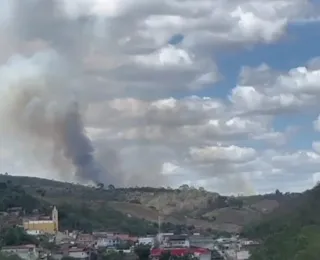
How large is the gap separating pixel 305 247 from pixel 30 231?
90.4 meters

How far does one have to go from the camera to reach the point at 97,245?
147 m

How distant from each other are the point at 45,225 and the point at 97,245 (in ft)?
80.8

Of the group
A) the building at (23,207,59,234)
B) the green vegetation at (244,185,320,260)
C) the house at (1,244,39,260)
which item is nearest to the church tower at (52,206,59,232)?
the building at (23,207,59,234)

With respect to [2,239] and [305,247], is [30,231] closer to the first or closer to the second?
[2,239]

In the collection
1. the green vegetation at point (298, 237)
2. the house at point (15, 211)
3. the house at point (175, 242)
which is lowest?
the green vegetation at point (298, 237)

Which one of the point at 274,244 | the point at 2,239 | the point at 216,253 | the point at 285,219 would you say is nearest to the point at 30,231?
the point at 2,239

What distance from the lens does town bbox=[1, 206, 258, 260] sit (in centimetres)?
12344

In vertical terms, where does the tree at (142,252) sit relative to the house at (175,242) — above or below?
below

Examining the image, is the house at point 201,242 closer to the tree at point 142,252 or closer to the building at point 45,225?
the tree at point 142,252

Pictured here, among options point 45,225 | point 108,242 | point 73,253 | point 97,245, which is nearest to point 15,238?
point 73,253

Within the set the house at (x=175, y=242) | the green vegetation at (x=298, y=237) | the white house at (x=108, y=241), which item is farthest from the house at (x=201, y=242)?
the green vegetation at (x=298, y=237)

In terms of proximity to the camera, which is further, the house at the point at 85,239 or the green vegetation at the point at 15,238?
the house at the point at 85,239

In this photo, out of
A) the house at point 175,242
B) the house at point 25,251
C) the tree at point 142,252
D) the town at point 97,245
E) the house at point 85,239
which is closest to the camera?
the house at point 25,251

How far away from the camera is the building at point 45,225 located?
548 ft
